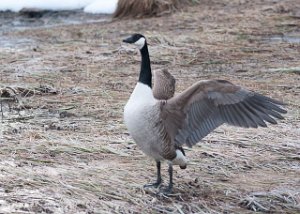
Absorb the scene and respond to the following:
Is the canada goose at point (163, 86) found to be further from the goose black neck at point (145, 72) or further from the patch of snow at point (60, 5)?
the patch of snow at point (60, 5)

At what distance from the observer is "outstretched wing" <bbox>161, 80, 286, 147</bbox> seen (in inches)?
230

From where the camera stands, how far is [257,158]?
6961 millimetres

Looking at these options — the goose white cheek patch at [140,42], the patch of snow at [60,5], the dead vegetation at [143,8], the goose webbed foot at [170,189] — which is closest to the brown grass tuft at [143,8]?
the dead vegetation at [143,8]

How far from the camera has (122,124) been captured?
26.0 ft

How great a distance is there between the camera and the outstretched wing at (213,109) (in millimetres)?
5852

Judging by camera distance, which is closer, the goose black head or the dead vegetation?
the goose black head

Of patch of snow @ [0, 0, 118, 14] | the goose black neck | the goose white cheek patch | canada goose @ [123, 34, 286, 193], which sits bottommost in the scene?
patch of snow @ [0, 0, 118, 14]

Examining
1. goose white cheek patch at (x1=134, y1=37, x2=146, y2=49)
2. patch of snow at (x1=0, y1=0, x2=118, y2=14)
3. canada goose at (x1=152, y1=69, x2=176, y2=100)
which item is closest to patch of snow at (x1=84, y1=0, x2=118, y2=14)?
patch of snow at (x1=0, y1=0, x2=118, y2=14)

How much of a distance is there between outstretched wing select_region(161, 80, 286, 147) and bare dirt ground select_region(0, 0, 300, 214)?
496 mm

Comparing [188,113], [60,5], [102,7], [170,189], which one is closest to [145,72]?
[188,113]

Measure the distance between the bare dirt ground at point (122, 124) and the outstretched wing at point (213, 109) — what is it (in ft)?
1.63

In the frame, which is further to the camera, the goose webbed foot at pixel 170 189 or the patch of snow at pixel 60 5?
the patch of snow at pixel 60 5

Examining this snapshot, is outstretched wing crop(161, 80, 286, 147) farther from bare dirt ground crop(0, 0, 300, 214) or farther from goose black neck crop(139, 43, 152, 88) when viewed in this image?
bare dirt ground crop(0, 0, 300, 214)

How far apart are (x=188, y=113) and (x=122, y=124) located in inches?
80.2
